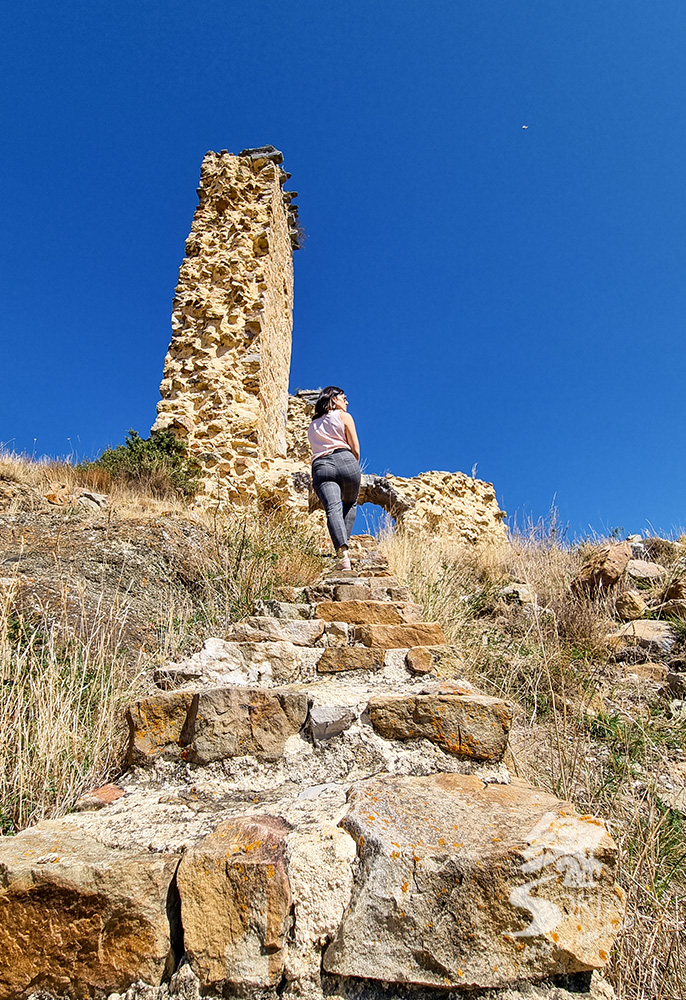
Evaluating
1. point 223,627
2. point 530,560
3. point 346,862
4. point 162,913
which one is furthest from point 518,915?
point 530,560

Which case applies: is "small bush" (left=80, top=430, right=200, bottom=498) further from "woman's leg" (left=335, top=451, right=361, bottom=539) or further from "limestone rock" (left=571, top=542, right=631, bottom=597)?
"limestone rock" (left=571, top=542, right=631, bottom=597)

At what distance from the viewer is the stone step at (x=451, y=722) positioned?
163 cm

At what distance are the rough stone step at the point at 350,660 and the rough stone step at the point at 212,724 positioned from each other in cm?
58

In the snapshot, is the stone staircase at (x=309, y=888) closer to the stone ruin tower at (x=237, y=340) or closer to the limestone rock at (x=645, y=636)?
the limestone rock at (x=645, y=636)

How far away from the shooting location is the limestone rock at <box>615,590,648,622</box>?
4527mm

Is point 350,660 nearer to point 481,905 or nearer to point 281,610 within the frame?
point 281,610

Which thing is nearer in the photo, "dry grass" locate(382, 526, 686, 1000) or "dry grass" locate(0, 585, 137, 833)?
"dry grass" locate(382, 526, 686, 1000)

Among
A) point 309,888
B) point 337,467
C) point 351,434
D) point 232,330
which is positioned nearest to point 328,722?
point 309,888

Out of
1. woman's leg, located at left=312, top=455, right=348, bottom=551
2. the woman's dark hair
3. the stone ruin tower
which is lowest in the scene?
woman's leg, located at left=312, top=455, right=348, bottom=551

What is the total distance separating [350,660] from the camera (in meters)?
2.34

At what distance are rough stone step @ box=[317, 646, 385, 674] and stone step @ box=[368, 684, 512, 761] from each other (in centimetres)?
58

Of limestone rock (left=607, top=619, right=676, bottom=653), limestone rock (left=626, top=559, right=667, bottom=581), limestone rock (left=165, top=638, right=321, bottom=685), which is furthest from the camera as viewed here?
limestone rock (left=626, top=559, right=667, bottom=581)

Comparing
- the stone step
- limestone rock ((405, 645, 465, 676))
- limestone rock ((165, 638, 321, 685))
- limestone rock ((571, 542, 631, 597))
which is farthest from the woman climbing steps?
the stone step

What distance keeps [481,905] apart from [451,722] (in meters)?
0.64
